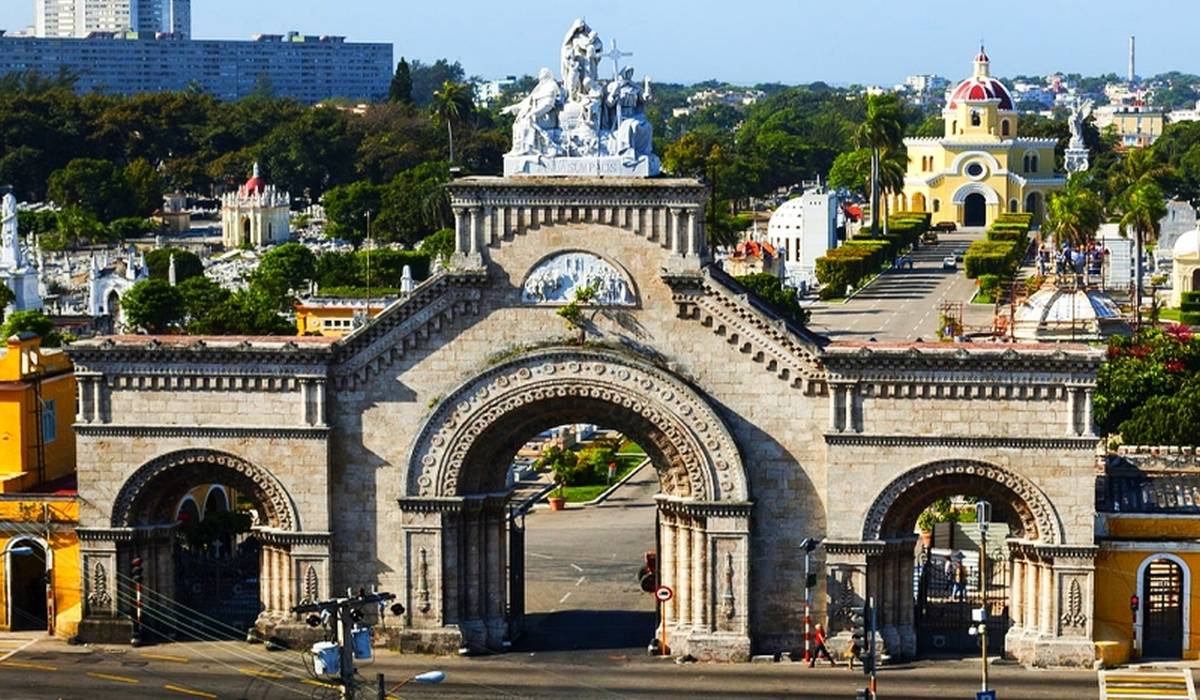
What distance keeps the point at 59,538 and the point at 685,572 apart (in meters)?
16.1

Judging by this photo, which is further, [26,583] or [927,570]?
[26,583]

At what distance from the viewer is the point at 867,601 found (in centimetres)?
6203

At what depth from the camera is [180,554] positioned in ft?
221

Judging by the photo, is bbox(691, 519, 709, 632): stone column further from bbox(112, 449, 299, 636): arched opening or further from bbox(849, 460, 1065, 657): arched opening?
bbox(112, 449, 299, 636): arched opening

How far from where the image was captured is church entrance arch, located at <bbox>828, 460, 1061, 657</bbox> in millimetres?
61562

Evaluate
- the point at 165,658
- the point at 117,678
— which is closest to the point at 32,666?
the point at 117,678

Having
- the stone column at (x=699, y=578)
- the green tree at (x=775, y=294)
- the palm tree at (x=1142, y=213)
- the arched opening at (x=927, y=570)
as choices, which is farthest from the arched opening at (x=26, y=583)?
the palm tree at (x=1142, y=213)

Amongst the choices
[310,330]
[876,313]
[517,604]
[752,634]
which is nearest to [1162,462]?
[752,634]

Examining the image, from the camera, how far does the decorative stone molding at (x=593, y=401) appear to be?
204ft

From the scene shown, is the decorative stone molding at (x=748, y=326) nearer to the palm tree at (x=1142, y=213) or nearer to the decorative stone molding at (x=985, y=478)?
the decorative stone molding at (x=985, y=478)

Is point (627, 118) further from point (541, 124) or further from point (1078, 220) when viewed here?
point (1078, 220)

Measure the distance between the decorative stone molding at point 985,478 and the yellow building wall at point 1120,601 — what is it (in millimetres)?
1631

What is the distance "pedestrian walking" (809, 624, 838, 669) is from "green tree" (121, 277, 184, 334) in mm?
75513

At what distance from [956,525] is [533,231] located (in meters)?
16.4
